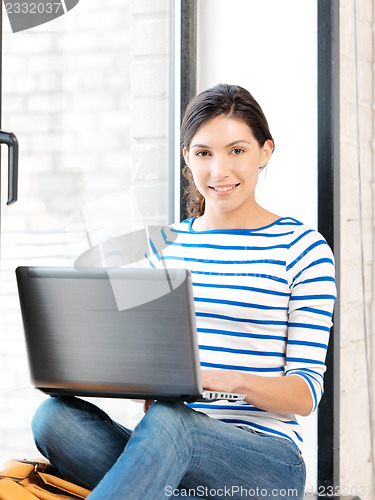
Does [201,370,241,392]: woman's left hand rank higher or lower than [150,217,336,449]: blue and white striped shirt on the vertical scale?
lower

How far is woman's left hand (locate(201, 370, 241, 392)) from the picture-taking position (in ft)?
4.05

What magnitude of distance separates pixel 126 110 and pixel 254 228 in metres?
0.52

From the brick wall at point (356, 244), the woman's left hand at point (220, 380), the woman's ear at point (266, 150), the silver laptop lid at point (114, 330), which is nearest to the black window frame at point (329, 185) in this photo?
the brick wall at point (356, 244)

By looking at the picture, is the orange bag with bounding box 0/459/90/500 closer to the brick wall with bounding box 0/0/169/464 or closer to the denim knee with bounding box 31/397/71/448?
the denim knee with bounding box 31/397/71/448

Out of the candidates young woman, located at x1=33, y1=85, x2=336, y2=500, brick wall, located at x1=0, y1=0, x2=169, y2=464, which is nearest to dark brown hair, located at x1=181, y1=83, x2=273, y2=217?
young woman, located at x1=33, y1=85, x2=336, y2=500

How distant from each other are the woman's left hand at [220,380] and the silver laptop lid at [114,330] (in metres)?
0.07

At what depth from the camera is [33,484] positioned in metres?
1.22

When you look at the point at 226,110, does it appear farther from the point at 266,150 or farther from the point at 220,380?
the point at 220,380

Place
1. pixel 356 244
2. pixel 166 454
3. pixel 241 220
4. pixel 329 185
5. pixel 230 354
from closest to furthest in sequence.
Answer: pixel 166 454 → pixel 230 354 → pixel 241 220 → pixel 329 185 → pixel 356 244

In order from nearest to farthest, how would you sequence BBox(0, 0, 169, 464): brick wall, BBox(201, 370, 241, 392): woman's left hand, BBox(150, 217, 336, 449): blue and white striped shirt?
BBox(201, 370, 241, 392): woman's left hand → BBox(150, 217, 336, 449): blue and white striped shirt → BBox(0, 0, 169, 464): brick wall

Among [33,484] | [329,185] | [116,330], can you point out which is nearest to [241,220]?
[329,185]

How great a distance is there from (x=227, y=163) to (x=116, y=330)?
505mm

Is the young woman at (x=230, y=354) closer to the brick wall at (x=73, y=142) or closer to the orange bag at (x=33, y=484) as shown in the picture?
the orange bag at (x=33, y=484)

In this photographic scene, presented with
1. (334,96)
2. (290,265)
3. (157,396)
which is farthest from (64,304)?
(334,96)
